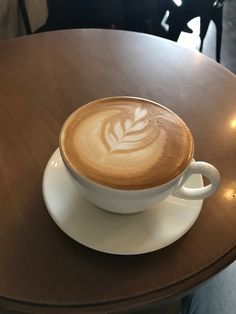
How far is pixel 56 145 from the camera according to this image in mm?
607

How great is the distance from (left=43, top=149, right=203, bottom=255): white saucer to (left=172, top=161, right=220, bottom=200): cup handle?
0.03 m

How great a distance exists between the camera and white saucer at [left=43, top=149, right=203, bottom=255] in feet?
1.55

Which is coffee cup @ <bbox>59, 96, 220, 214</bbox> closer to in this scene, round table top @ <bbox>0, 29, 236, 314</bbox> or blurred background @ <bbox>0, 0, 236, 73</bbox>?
round table top @ <bbox>0, 29, 236, 314</bbox>

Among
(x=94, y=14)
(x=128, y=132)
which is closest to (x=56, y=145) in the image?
(x=128, y=132)

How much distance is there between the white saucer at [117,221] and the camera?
0.47 metres

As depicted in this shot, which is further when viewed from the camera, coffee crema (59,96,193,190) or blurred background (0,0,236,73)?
blurred background (0,0,236,73)

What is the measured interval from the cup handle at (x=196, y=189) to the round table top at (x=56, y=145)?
5 centimetres

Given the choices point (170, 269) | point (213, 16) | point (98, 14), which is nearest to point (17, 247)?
point (170, 269)

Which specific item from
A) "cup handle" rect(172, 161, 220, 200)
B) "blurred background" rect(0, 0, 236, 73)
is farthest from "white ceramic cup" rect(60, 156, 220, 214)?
"blurred background" rect(0, 0, 236, 73)

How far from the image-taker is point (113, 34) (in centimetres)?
85

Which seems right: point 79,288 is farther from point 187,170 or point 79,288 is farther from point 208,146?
point 208,146

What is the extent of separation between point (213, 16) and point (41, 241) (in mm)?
1355

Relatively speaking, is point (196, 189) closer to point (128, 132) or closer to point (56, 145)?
point (128, 132)

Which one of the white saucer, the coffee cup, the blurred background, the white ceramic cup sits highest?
the coffee cup
